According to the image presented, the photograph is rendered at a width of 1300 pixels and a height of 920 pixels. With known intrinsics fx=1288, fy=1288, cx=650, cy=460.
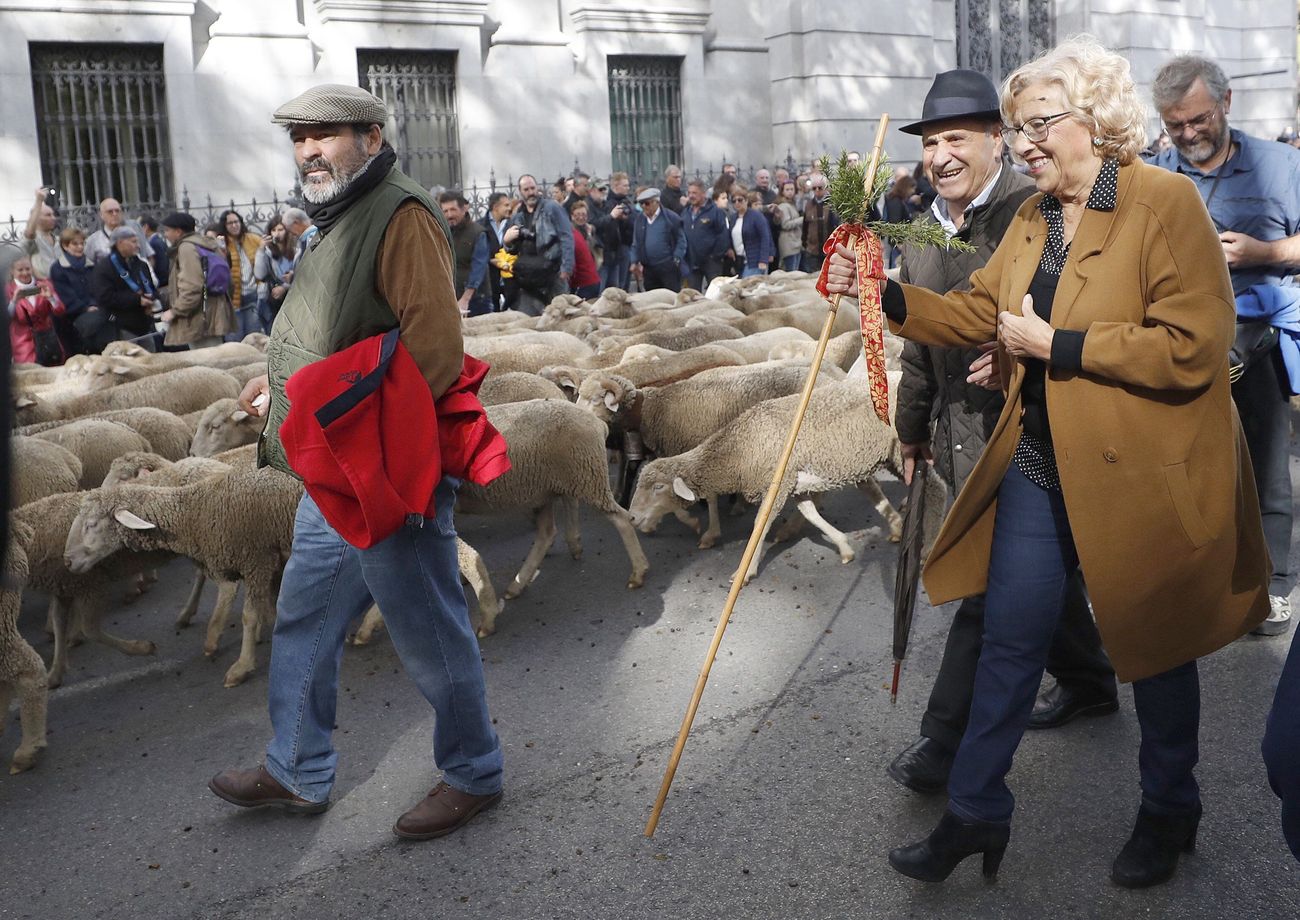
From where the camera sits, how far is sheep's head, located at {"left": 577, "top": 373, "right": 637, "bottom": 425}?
7070 mm

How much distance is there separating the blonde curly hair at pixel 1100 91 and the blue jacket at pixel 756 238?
13606 mm

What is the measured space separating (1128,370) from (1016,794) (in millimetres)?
1480

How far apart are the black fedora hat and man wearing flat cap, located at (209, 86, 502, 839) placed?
4.61 ft

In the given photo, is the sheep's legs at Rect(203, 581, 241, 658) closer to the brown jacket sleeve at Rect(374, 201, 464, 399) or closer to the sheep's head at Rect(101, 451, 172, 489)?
the sheep's head at Rect(101, 451, 172, 489)

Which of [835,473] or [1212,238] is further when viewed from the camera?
[835,473]

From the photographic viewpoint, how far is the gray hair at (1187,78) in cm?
429

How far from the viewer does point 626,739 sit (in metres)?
4.24

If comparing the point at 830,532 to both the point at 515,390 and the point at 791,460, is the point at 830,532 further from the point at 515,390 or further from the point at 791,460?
the point at 515,390

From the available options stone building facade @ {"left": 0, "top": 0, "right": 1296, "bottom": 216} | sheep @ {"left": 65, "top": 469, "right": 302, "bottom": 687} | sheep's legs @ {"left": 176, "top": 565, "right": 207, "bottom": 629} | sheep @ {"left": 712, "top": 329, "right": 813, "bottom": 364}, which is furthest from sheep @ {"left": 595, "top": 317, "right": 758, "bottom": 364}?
stone building facade @ {"left": 0, "top": 0, "right": 1296, "bottom": 216}

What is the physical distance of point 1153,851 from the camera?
10.3 feet

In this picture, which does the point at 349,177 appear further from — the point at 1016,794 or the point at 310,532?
the point at 1016,794

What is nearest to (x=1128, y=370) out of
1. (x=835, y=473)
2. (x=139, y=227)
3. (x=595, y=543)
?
Result: (x=835, y=473)

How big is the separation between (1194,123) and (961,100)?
128cm

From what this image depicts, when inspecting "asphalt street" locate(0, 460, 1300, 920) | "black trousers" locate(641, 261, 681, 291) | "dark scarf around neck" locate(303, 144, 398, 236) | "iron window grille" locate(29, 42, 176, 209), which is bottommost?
"asphalt street" locate(0, 460, 1300, 920)
